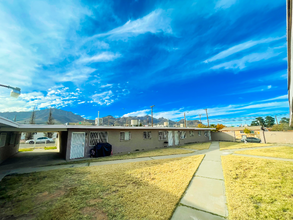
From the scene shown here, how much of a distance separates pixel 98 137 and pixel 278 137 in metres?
27.4

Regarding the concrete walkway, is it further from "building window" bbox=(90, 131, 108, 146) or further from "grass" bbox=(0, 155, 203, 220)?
"building window" bbox=(90, 131, 108, 146)

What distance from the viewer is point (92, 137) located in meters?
11.7

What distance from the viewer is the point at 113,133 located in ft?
41.9

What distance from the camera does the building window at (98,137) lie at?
38.3 feet

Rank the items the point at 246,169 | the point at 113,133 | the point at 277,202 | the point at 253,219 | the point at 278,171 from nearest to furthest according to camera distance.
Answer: the point at 253,219 → the point at 277,202 → the point at 278,171 → the point at 246,169 → the point at 113,133

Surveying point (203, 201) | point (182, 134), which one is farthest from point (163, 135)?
point (203, 201)

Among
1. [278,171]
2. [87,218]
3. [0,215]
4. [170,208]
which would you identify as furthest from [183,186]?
[0,215]

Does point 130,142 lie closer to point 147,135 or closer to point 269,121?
point 147,135

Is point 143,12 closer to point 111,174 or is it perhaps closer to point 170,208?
point 111,174

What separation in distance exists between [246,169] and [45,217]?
7.71 m

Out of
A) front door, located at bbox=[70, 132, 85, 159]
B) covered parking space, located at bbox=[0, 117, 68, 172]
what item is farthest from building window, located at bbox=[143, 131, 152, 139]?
covered parking space, located at bbox=[0, 117, 68, 172]

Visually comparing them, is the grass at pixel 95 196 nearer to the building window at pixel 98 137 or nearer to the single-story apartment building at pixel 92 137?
the single-story apartment building at pixel 92 137

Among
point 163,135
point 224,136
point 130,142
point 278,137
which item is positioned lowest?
point 278,137

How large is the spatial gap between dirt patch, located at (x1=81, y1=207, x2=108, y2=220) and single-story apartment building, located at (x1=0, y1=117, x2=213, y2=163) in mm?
4599
